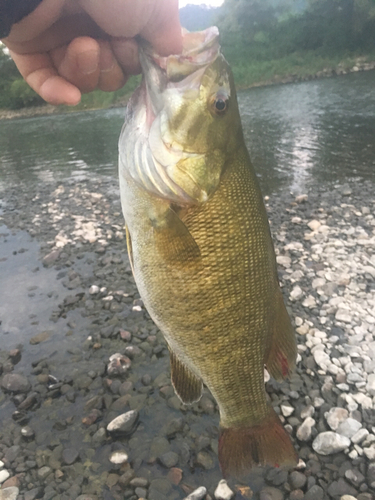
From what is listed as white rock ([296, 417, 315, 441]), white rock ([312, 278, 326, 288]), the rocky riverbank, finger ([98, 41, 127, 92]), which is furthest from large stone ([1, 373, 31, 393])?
white rock ([312, 278, 326, 288])

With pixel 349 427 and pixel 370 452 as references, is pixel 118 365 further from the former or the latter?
pixel 370 452

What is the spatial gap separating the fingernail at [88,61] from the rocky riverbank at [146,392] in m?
2.73

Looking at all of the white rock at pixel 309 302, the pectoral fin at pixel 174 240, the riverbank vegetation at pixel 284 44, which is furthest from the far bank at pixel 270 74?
the pectoral fin at pixel 174 240

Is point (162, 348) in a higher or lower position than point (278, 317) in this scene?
lower

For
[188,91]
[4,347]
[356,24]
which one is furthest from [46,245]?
[356,24]

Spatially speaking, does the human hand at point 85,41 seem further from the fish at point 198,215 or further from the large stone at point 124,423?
the large stone at point 124,423

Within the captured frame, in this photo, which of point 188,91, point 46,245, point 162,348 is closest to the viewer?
point 188,91

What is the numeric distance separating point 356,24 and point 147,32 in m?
49.7

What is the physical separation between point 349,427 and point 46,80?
3.34 metres

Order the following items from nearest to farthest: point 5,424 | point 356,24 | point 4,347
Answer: point 5,424, point 4,347, point 356,24

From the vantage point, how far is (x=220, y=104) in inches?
69.6

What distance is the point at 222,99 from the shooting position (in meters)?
1.76

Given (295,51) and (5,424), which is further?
(295,51)

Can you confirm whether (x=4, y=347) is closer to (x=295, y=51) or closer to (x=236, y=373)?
(x=236, y=373)
